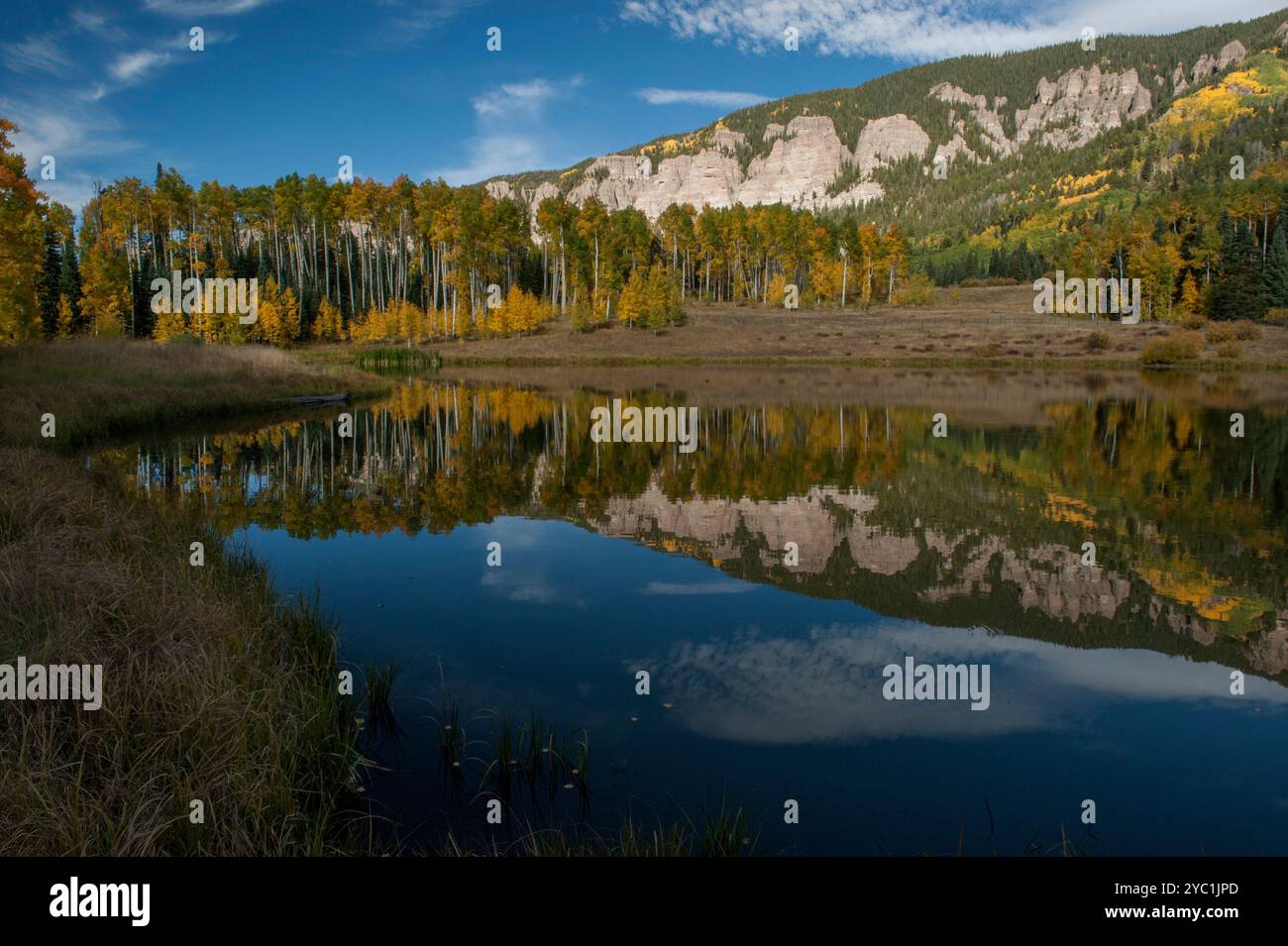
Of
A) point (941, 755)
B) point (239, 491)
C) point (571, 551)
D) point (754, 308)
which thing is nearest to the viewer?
point (941, 755)

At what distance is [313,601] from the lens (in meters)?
9.48

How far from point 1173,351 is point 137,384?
6691 centimetres

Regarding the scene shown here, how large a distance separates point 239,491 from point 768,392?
96.2ft

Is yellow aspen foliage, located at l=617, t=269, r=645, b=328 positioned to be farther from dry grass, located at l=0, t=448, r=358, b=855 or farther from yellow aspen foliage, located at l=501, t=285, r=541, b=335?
dry grass, located at l=0, t=448, r=358, b=855

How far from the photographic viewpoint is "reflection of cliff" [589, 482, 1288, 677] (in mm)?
8547

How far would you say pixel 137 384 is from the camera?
28.9 metres

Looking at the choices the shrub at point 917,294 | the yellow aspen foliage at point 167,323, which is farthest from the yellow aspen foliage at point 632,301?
the yellow aspen foliage at point 167,323

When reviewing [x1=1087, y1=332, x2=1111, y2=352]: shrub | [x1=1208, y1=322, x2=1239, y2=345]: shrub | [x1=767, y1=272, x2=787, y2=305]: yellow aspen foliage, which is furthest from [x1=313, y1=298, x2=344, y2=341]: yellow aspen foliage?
[x1=1208, y1=322, x2=1239, y2=345]: shrub

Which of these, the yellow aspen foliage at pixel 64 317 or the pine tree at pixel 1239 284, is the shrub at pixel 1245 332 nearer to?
the pine tree at pixel 1239 284

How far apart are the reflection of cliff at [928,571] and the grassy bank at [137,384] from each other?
15.0 metres

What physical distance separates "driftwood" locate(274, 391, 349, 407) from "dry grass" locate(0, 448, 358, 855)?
26.9 metres

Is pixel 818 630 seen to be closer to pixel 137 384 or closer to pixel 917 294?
pixel 137 384
